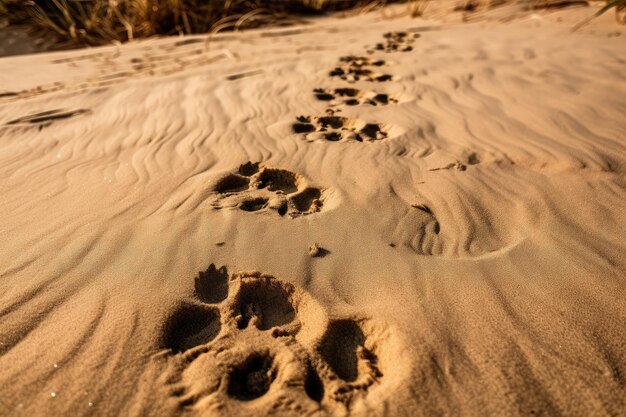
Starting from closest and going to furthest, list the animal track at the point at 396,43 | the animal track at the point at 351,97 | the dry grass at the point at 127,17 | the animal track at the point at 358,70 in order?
the animal track at the point at 351,97
the animal track at the point at 358,70
the animal track at the point at 396,43
the dry grass at the point at 127,17

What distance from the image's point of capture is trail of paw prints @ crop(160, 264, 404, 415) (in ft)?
3.00

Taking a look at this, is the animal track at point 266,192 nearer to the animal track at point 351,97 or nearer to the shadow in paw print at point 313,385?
the shadow in paw print at point 313,385

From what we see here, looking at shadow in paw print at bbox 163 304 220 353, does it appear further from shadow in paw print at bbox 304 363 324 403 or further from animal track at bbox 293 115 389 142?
animal track at bbox 293 115 389 142

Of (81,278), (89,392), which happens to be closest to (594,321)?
(89,392)

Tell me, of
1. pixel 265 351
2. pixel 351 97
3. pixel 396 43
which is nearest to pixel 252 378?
pixel 265 351

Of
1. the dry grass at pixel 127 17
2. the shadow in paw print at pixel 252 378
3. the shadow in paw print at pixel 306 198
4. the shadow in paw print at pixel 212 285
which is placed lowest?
the shadow in paw print at pixel 252 378

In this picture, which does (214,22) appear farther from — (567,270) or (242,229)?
(567,270)

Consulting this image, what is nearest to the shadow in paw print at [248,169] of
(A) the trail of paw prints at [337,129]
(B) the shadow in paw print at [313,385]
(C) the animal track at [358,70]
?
(A) the trail of paw prints at [337,129]

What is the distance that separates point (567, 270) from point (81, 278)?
1.37 meters

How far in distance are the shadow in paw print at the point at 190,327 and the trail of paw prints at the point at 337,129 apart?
4.04 feet

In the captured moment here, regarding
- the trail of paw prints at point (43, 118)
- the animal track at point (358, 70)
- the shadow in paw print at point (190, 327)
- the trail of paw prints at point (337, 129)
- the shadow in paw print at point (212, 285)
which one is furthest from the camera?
the animal track at point (358, 70)

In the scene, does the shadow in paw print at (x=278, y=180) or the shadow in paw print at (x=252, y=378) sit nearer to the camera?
the shadow in paw print at (x=252, y=378)

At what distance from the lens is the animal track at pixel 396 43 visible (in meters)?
3.98

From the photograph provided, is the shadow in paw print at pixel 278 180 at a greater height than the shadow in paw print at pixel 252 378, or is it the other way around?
the shadow in paw print at pixel 278 180
